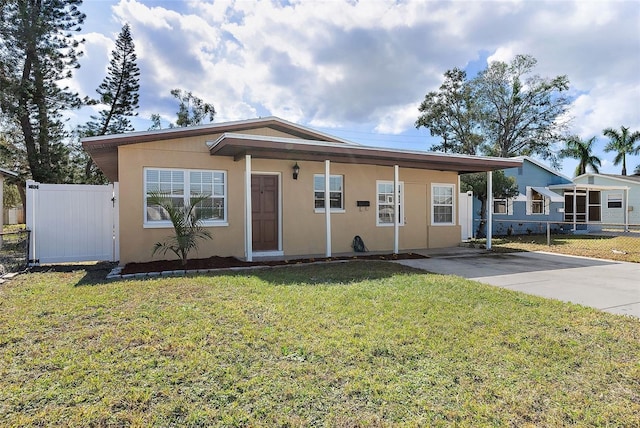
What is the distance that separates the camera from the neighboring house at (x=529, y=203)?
19.2 metres

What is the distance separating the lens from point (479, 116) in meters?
24.7

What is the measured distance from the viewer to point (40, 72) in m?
16.9

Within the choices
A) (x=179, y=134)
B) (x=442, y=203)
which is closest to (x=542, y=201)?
(x=442, y=203)

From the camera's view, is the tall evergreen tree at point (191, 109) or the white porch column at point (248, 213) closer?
the white porch column at point (248, 213)

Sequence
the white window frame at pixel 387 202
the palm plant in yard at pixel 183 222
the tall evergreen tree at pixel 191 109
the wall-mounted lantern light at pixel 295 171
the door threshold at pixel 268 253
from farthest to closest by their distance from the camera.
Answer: the tall evergreen tree at pixel 191 109
the white window frame at pixel 387 202
the wall-mounted lantern light at pixel 295 171
the door threshold at pixel 268 253
the palm plant in yard at pixel 183 222

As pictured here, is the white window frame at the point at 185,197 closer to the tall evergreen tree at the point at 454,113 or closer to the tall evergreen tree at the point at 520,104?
the tall evergreen tree at the point at 454,113

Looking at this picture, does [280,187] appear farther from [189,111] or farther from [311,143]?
[189,111]

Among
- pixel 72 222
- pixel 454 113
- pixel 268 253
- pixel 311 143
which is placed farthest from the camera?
pixel 454 113

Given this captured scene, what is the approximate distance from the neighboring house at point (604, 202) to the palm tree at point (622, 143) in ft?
44.1

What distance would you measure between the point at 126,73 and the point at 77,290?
19039 mm

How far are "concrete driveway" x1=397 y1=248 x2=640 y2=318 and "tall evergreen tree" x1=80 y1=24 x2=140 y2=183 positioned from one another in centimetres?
1949

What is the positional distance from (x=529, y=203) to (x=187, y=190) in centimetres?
1880

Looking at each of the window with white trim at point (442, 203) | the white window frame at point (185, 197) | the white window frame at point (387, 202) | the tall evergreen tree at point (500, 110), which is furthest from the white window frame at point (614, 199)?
the white window frame at point (185, 197)

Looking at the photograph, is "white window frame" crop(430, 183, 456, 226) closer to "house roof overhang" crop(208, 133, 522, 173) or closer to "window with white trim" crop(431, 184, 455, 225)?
"window with white trim" crop(431, 184, 455, 225)
